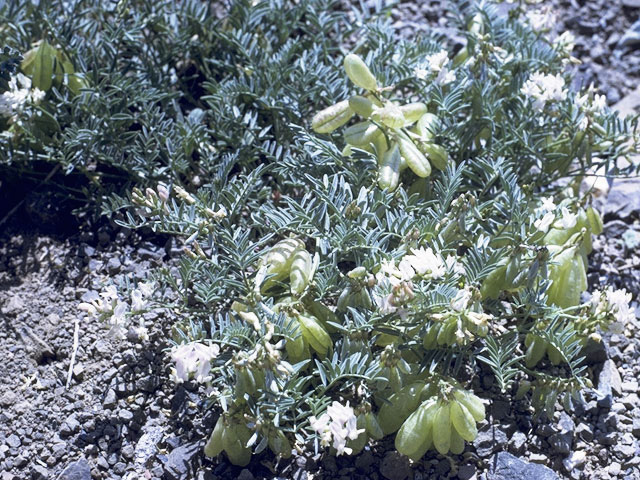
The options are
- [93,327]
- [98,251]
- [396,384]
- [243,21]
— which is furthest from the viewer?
[243,21]

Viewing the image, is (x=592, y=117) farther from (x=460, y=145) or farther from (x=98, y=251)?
(x=98, y=251)

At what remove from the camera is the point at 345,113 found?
290 centimetres

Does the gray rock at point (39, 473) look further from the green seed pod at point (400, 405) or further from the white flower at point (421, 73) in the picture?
the white flower at point (421, 73)

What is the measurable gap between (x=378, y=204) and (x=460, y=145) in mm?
537

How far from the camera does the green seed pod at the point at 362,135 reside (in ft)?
9.25

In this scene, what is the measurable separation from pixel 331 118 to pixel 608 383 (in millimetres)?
1252

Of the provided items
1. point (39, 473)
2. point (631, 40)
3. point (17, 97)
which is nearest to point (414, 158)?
point (17, 97)

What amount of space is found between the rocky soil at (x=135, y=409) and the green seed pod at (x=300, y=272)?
47cm

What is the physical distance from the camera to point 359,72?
2893mm

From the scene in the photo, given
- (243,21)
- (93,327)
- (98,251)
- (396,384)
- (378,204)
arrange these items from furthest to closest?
1. (243,21)
2. (98,251)
3. (93,327)
4. (378,204)
5. (396,384)

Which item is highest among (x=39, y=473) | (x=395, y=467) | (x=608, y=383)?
(x=608, y=383)

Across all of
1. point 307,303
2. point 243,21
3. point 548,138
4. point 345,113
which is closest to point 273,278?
point 307,303

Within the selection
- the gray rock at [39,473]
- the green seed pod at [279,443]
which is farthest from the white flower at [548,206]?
the gray rock at [39,473]

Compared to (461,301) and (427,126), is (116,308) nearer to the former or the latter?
(461,301)
